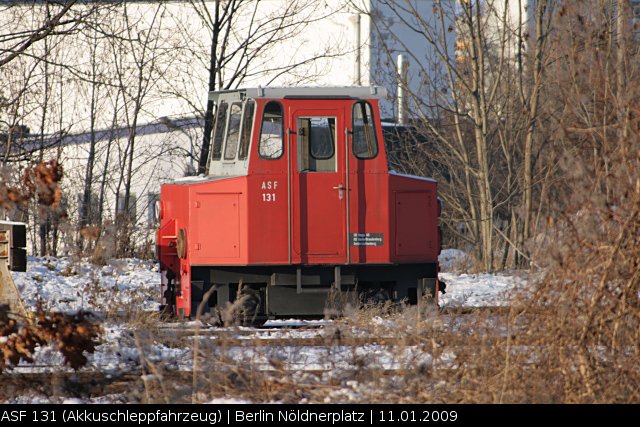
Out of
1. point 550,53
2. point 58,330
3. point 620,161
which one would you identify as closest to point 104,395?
point 58,330

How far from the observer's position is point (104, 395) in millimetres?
7156

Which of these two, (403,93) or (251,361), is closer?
(251,361)

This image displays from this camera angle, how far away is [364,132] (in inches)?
451

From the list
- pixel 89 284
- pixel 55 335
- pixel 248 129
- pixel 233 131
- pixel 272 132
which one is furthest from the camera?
pixel 89 284

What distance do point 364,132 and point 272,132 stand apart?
1.11 m

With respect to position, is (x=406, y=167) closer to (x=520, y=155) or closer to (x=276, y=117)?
(x=520, y=155)

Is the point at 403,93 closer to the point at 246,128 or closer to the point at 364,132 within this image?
the point at 364,132

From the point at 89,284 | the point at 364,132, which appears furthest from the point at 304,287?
the point at 89,284

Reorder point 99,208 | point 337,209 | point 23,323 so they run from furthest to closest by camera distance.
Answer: point 99,208 < point 337,209 < point 23,323

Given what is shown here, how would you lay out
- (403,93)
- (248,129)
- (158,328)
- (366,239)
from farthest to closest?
(403,93) < (248,129) < (366,239) < (158,328)

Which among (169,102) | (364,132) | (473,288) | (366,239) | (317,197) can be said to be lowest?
(473,288)

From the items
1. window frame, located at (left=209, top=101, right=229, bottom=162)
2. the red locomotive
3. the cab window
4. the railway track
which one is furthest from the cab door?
the railway track

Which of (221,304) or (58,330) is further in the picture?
(221,304)
